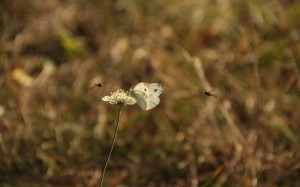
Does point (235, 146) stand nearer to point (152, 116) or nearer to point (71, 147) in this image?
point (152, 116)

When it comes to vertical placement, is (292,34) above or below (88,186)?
above

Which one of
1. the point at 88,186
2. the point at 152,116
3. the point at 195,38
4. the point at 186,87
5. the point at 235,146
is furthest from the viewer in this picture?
the point at 195,38

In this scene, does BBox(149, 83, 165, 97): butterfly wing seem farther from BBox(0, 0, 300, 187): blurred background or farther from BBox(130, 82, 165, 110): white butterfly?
BBox(0, 0, 300, 187): blurred background

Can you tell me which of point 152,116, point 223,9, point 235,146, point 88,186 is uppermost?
point 223,9

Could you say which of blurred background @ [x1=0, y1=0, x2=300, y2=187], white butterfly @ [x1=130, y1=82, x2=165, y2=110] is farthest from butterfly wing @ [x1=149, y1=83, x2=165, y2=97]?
blurred background @ [x1=0, y1=0, x2=300, y2=187]

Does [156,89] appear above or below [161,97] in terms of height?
below

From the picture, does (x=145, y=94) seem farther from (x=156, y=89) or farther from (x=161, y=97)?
(x=161, y=97)

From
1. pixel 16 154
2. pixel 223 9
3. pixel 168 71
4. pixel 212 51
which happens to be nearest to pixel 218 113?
pixel 168 71

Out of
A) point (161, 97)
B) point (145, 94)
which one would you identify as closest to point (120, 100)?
point (145, 94)
